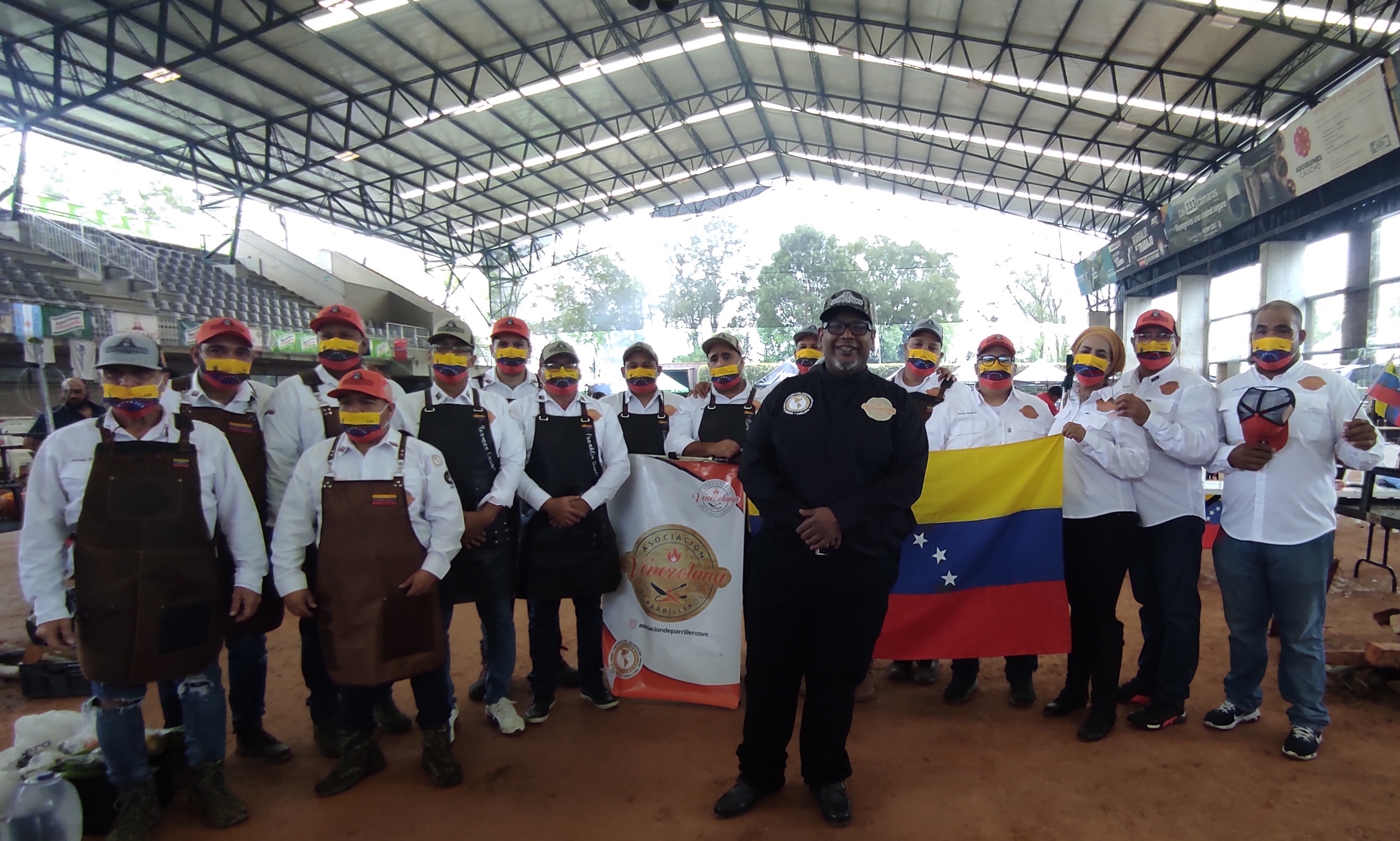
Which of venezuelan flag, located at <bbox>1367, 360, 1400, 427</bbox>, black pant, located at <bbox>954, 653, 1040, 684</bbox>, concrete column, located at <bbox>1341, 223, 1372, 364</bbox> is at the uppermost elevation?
concrete column, located at <bbox>1341, 223, 1372, 364</bbox>

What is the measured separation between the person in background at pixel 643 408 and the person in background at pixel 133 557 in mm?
2166

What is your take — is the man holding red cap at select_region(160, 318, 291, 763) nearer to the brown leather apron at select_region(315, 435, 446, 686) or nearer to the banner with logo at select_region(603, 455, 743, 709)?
the brown leather apron at select_region(315, 435, 446, 686)

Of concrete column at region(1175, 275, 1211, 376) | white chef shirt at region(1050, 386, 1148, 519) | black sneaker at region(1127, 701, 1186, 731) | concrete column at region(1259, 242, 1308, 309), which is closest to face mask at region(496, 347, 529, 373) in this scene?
white chef shirt at region(1050, 386, 1148, 519)

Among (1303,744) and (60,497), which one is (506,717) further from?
(1303,744)

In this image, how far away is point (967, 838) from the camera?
258 centimetres

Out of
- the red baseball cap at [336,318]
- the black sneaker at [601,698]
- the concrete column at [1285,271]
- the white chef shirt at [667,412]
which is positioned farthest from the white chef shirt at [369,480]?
the concrete column at [1285,271]

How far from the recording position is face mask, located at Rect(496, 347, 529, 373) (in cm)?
395

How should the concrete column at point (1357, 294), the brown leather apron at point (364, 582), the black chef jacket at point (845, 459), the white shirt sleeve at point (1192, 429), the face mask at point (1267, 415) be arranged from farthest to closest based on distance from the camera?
the concrete column at point (1357, 294) < the white shirt sleeve at point (1192, 429) < the face mask at point (1267, 415) < the brown leather apron at point (364, 582) < the black chef jacket at point (845, 459)

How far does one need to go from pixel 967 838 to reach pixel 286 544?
2.88 meters

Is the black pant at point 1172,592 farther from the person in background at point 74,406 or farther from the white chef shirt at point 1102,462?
the person in background at point 74,406

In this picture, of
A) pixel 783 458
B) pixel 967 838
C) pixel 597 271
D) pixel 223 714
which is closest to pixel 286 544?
pixel 223 714

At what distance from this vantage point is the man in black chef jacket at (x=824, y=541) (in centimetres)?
254

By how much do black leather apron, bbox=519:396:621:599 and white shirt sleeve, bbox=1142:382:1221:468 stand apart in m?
2.65

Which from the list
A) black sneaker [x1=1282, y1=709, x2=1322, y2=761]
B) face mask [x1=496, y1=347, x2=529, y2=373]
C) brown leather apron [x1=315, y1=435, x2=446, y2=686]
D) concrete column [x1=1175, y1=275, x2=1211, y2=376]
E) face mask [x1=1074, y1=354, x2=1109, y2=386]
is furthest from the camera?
concrete column [x1=1175, y1=275, x2=1211, y2=376]
